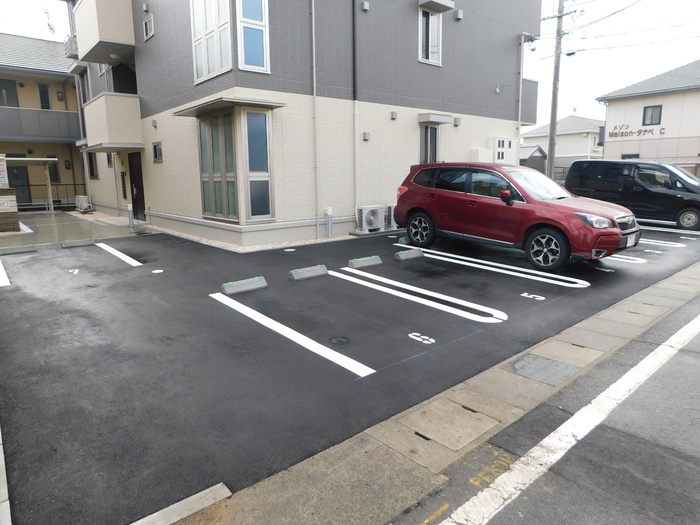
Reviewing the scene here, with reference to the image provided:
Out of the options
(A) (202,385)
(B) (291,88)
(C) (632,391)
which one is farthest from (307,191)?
(C) (632,391)

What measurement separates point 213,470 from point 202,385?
3.92 ft

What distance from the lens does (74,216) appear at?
17703 millimetres

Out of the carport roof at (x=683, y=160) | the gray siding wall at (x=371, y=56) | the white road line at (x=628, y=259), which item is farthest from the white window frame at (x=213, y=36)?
the carport roof at (x=683, y=160)

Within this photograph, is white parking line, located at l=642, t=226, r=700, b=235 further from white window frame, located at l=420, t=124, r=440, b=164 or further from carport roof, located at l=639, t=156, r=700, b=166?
carport roof, located at l=639, t=156, r=700, b=166

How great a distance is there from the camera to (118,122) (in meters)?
13.7

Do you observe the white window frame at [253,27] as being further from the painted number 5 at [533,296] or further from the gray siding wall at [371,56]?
the painted number 5 at [533,296]

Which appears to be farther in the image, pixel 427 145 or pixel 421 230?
pixel 427 145

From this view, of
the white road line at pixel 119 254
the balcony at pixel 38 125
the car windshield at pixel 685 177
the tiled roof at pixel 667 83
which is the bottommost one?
the white road line at pixel 119 254

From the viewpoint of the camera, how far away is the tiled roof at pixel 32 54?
64.7 ft

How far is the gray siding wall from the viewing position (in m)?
10.0

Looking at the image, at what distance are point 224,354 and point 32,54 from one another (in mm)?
24010

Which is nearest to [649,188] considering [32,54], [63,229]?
[63,229]

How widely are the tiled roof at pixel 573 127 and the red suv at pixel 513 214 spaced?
30.9 m

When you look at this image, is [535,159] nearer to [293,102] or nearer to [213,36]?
[293,102]
